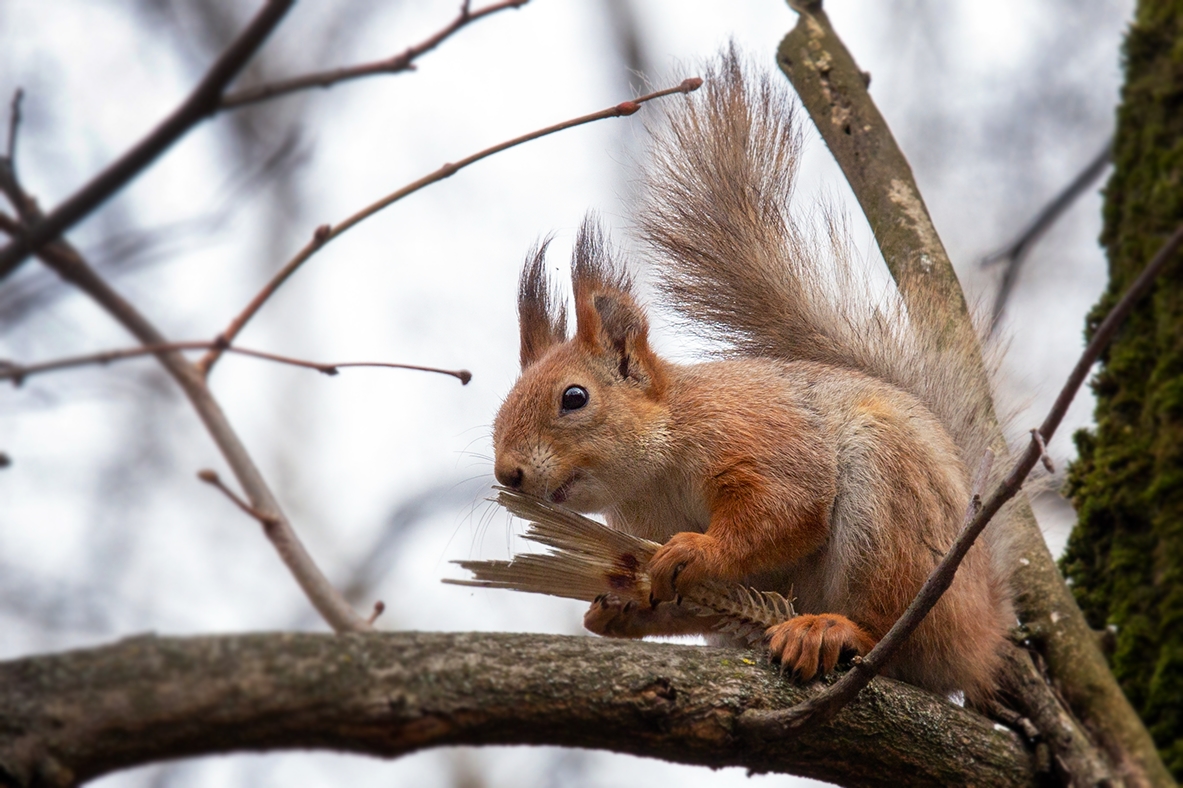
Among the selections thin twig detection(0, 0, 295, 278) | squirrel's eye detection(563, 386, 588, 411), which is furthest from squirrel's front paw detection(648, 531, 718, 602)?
thin twig detection(0, 0, 295, 278)

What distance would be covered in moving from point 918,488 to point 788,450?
33cm

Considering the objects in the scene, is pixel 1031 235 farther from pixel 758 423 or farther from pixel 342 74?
pixel 342 74

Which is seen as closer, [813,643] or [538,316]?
[813,643]

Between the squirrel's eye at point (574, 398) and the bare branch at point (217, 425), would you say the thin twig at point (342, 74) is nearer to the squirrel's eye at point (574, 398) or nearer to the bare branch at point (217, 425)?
the bare branch at point (217, 425)

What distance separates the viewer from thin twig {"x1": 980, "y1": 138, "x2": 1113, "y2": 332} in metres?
3.13

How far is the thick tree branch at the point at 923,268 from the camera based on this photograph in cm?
211

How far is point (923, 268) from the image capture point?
3047mm

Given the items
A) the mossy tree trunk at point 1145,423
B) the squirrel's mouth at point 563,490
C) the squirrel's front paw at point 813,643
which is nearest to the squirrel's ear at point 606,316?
the squirrel's mouth at point 563,490

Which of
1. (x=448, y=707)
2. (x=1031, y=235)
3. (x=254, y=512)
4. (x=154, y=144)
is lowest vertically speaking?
(x=448, y=707)

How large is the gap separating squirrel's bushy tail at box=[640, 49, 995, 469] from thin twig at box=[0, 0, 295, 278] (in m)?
2.19

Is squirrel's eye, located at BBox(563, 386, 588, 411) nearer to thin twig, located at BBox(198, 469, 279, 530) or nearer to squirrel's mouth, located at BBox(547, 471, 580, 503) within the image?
squirrel's mouth, located at BBox(547, 471, 580, 503)

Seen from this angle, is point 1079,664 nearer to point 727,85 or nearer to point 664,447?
point 664,447

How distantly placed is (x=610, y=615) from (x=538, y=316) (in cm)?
107

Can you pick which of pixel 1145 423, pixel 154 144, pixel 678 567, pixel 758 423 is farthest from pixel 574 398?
pixel 154 144
